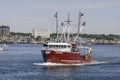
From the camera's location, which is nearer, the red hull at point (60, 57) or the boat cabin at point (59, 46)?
the red hull at point (60, 57)

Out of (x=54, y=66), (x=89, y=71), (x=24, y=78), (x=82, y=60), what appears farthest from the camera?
(x=82, y=60)

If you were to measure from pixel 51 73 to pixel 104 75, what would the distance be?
9615 mm

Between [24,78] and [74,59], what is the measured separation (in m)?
31.4

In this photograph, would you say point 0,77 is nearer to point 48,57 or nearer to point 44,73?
point 44,73

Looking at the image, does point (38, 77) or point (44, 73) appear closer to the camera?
point (38, 77)

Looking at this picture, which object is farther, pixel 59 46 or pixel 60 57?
pixel 59 46

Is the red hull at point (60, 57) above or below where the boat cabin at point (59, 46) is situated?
below

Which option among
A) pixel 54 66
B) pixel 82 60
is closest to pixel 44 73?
pixel 54 66

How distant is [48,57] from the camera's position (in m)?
115

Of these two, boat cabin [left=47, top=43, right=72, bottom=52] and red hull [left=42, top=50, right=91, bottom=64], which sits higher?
boat cabin [left=47, top=43, right=72, bottom=52]

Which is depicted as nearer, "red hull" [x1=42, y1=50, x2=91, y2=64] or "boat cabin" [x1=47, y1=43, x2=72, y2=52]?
"red hull" [x1=42, y1=50, x2=91, y2=64]

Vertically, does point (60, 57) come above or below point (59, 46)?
below

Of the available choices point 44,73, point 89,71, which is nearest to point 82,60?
point 89,71

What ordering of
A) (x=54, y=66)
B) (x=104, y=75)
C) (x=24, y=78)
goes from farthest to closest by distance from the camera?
(x=54, y=66)
(x=104, y=75)
(x=24, y=78)
